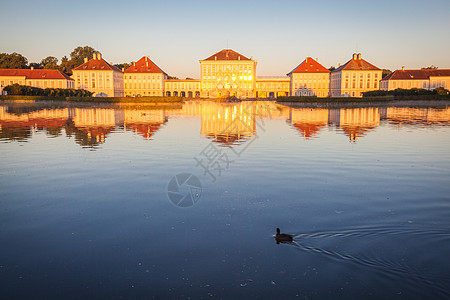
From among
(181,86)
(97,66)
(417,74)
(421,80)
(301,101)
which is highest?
(97,66)

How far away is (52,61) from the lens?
124062mm

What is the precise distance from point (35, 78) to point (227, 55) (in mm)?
55500

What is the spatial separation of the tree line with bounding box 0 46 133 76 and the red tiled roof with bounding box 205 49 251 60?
36.0m

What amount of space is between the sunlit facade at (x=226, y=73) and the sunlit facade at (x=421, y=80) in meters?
40.6

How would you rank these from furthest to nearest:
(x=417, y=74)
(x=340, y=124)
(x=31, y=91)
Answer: (x=417, y=74), (x=31, y=91), (x=340, y=124)

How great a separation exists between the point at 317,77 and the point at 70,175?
367ft

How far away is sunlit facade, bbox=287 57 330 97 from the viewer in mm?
114250

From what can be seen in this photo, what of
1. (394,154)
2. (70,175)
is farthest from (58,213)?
(394,154)

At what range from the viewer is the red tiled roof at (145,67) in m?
112

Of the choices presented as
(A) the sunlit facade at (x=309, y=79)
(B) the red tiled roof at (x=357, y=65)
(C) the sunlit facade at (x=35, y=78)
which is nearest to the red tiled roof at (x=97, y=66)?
(C) the sunlit facade at (x=35, y=78)

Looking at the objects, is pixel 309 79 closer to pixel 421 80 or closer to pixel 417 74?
pixel 417 74

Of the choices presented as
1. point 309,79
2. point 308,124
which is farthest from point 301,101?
point 309,79

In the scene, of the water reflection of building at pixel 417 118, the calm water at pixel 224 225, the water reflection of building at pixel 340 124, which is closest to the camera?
the calm water at pixel 224 225

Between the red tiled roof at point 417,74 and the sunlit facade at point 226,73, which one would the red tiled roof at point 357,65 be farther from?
the sunlit facade at point 226,73
